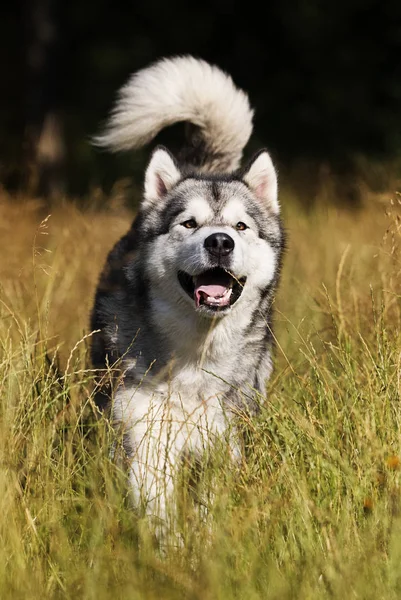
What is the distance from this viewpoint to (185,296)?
4012 millimetres

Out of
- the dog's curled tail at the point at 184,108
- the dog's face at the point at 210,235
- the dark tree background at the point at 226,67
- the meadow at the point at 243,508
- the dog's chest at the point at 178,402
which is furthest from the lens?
the dark tree background at the point at 226,67

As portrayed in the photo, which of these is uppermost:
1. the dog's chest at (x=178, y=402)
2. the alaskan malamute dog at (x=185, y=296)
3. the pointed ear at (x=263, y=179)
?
the pointed ear at (x=263, y=179)

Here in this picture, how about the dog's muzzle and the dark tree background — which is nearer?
the dog's muzzle

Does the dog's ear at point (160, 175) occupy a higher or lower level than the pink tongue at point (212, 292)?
higher

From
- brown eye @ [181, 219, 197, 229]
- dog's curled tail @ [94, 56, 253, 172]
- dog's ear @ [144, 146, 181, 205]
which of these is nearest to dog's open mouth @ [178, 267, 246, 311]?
brown eye @ [181, 219, 197, 229]

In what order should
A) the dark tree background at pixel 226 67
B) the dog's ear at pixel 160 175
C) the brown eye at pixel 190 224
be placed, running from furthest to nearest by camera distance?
the dark tree background at pixel 226 67 → the dog's ear at pixel 160 175 → the brown eye at pixel 190 224

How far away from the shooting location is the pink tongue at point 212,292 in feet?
12.8

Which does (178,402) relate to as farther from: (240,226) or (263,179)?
(263,179)

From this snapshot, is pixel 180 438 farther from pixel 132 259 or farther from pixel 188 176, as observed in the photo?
pixel 188 176

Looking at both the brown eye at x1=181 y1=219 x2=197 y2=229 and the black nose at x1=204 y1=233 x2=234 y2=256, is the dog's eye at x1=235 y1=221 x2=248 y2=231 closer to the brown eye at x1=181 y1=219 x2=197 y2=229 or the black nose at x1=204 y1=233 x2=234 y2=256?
the brown eye at x1=181 y1=219 x2=197 y2=229

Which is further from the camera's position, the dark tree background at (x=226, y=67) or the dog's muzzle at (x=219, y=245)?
the dark tree background at (x=226, y=67)

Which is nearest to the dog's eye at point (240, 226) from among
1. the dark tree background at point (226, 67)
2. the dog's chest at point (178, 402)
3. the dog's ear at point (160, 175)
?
the dog's ear at point (160, 175)

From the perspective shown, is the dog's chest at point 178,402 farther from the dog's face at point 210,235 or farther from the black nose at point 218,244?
the black nose at point 218,244

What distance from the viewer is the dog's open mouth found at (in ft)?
12.8
